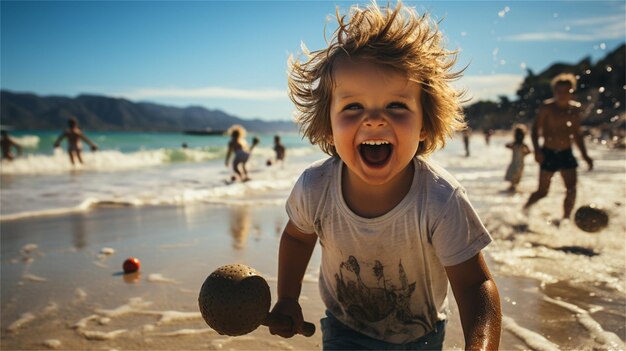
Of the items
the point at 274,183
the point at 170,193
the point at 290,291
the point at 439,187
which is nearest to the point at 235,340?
the point at 290,291

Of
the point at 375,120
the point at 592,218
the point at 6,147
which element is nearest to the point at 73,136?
the point at 6,147

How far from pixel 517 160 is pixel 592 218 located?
6.53m

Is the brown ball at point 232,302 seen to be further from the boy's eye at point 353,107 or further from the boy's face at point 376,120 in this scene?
the boy's eye at point 353,107

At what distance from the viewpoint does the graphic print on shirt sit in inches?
83.0

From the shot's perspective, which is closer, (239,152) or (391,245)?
(391,245)

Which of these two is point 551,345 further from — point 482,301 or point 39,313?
point 39,313

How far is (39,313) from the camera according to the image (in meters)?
3.57

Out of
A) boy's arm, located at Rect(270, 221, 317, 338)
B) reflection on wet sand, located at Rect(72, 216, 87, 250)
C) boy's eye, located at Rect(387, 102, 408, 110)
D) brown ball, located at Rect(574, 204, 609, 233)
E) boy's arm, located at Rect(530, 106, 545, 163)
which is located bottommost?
reflection on wet sand, located at Rect(72, 216, 87, 250)

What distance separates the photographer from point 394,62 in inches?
74.9

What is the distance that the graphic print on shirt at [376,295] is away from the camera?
6.92 ft

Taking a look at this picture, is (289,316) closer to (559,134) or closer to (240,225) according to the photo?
(240,225)

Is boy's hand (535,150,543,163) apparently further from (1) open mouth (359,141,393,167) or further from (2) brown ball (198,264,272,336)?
(2) brown ball (198,264,272,336)

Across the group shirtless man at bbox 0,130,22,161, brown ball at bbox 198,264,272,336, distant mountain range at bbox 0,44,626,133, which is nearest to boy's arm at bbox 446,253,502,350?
brown ball at bbox 198,264,272,336

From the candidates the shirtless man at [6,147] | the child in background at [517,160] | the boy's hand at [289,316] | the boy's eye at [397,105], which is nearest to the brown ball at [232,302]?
the boy's hand at [289,316]
